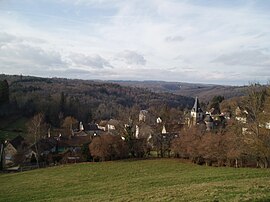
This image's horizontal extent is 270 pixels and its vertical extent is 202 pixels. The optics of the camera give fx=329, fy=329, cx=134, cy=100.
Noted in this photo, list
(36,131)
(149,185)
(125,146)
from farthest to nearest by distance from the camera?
(36,131)
(125,146)
(149,185)

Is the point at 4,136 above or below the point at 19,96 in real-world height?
below

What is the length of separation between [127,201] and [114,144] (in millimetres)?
30632

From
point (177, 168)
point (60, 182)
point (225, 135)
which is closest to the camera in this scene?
point (60, 182)

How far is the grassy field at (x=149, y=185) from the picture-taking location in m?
13.6

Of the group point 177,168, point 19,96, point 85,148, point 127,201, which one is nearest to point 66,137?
point 85,148

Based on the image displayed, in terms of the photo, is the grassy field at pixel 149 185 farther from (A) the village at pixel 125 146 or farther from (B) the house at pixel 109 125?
(B) the house at pixel 109 125

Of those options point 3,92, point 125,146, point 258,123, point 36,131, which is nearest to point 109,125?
point 3,92

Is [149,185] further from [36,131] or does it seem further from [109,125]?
[109,125]

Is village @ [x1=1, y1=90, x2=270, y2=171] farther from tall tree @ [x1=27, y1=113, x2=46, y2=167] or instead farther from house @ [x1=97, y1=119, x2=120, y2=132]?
house @ [x1=97, y1=119, x2=120, y2=132]

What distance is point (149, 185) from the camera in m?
21.9

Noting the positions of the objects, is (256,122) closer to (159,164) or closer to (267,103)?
(267,103)

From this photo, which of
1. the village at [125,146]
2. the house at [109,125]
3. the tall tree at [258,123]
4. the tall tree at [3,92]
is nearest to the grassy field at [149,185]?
the village at [125,146]

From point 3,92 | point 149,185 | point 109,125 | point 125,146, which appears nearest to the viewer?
point 149,185

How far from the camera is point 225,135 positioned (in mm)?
36906
